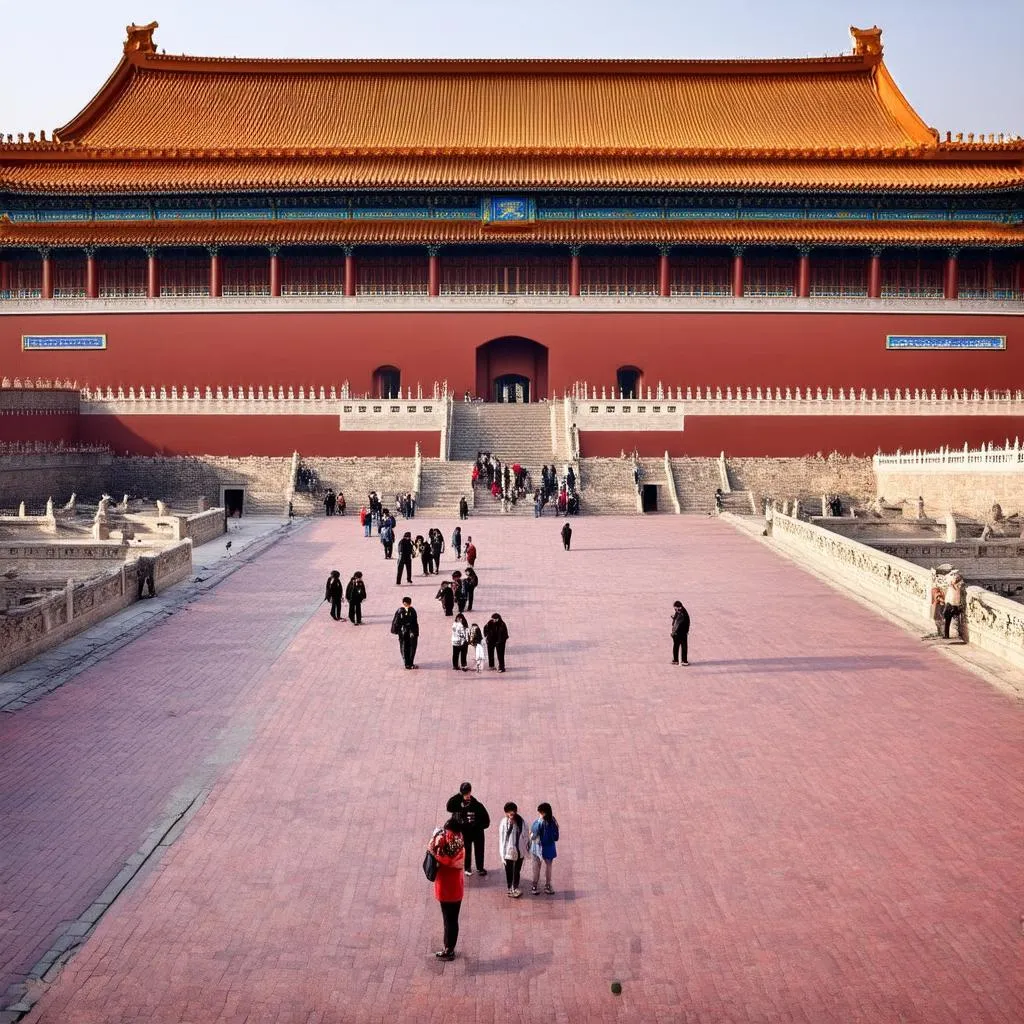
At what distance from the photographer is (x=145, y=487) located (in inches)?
1524

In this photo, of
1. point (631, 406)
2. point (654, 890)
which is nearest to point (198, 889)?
point (654, 890)

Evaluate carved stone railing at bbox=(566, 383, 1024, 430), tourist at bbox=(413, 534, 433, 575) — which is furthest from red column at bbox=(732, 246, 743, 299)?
tourist at bbox=(413, 534, 433, 575)

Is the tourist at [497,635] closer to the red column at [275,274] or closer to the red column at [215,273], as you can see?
the red column at [275,274]

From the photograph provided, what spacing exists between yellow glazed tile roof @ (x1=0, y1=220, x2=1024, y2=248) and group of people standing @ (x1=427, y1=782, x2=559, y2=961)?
36.5m

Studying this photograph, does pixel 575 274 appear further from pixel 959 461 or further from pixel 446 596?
pixel 446 596

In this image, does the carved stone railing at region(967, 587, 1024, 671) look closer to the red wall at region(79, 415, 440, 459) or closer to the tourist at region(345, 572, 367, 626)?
the tourist at region(345, 572, 367, 626)

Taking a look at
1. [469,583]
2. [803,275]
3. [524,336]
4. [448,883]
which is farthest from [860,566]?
[803,275]

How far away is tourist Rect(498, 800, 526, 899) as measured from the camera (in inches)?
357

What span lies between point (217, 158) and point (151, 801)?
38.5 m

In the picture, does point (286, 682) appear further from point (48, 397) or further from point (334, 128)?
point (334, 128)

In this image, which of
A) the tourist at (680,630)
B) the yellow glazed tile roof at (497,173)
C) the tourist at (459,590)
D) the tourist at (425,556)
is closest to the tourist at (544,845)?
the tourist at (680,630)

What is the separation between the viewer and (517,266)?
4566 cm

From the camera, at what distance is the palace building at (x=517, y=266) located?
1726 inches

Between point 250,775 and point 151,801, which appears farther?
point 250,775
